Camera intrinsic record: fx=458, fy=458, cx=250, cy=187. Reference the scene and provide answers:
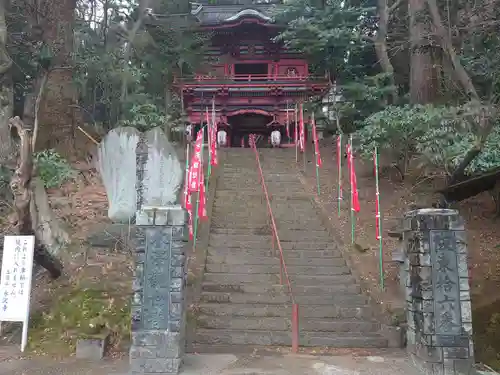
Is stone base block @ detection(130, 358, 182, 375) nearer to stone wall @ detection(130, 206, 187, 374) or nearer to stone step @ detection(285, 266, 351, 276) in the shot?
stone wall @ detection(130, 206, 187, 374)

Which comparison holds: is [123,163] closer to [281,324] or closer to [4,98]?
[281,324]

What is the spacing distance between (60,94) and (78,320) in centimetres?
885

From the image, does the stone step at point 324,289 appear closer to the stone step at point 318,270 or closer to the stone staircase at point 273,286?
the stone staircase at point 273,286

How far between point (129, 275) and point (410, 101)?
10068mm

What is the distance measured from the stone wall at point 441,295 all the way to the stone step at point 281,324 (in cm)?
129

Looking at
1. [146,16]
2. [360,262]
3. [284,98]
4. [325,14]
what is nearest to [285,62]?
[284,98]

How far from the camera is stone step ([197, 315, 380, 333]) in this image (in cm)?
720

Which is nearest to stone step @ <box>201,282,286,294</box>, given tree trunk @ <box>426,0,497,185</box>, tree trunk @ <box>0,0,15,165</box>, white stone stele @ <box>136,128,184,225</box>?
white stone stele @ <box>136,128,184,225</box>

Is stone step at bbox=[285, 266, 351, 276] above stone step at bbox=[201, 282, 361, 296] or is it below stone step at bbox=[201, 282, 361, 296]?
above

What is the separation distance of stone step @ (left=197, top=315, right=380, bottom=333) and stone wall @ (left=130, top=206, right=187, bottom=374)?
135 centimetres

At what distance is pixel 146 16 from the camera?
66.5 ft

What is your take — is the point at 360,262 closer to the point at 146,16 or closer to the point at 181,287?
the point at 181,287

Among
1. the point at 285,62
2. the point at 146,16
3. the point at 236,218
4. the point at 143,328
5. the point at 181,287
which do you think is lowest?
the point at 143,328

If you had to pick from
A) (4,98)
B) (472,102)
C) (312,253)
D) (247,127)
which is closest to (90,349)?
(312,253)
